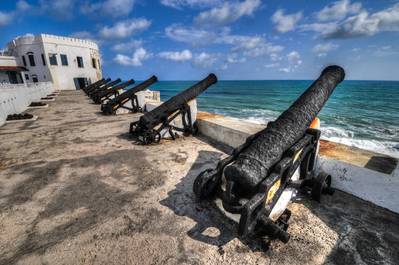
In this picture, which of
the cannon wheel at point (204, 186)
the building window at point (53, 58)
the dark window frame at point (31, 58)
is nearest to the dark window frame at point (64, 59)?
the building window at point (53, 58)

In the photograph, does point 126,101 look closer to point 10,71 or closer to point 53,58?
point 53,58

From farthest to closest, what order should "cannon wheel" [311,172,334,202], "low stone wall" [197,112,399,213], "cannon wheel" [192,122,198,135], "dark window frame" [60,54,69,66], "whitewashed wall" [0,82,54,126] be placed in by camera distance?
"dark window frame" [60,54,69,66]
"whitewashed wall" [0,82,54,126]
"cannon wheel" [192,122,198,135]
"cannon wheel" [311,172,334,202]
"low stone wall" [197,112,399,213]

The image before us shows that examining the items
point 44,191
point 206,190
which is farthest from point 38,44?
point 206,190

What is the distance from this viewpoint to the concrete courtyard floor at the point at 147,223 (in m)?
2.25

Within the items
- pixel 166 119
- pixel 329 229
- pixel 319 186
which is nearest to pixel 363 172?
pixel 319 186

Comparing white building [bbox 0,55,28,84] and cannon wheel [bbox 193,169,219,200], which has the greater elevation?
white building [bbox 0,55,28,84]

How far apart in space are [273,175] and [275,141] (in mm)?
509

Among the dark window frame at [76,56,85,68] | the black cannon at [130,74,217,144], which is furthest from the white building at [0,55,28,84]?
the black cannon at [130,74,217,144]

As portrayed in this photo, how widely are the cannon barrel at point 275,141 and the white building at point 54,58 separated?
131 ft

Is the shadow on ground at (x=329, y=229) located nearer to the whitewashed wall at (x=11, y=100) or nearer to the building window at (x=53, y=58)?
the whitewashed wall at (x=11, y=100)

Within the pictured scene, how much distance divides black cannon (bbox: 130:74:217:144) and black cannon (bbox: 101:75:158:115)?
4.81 m

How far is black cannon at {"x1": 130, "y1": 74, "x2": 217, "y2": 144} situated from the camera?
617 cm

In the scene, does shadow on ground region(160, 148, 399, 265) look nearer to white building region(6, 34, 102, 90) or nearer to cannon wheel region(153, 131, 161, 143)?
cannon wheel region(153, 131, 161, 143)

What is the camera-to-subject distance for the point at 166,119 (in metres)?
6.57
